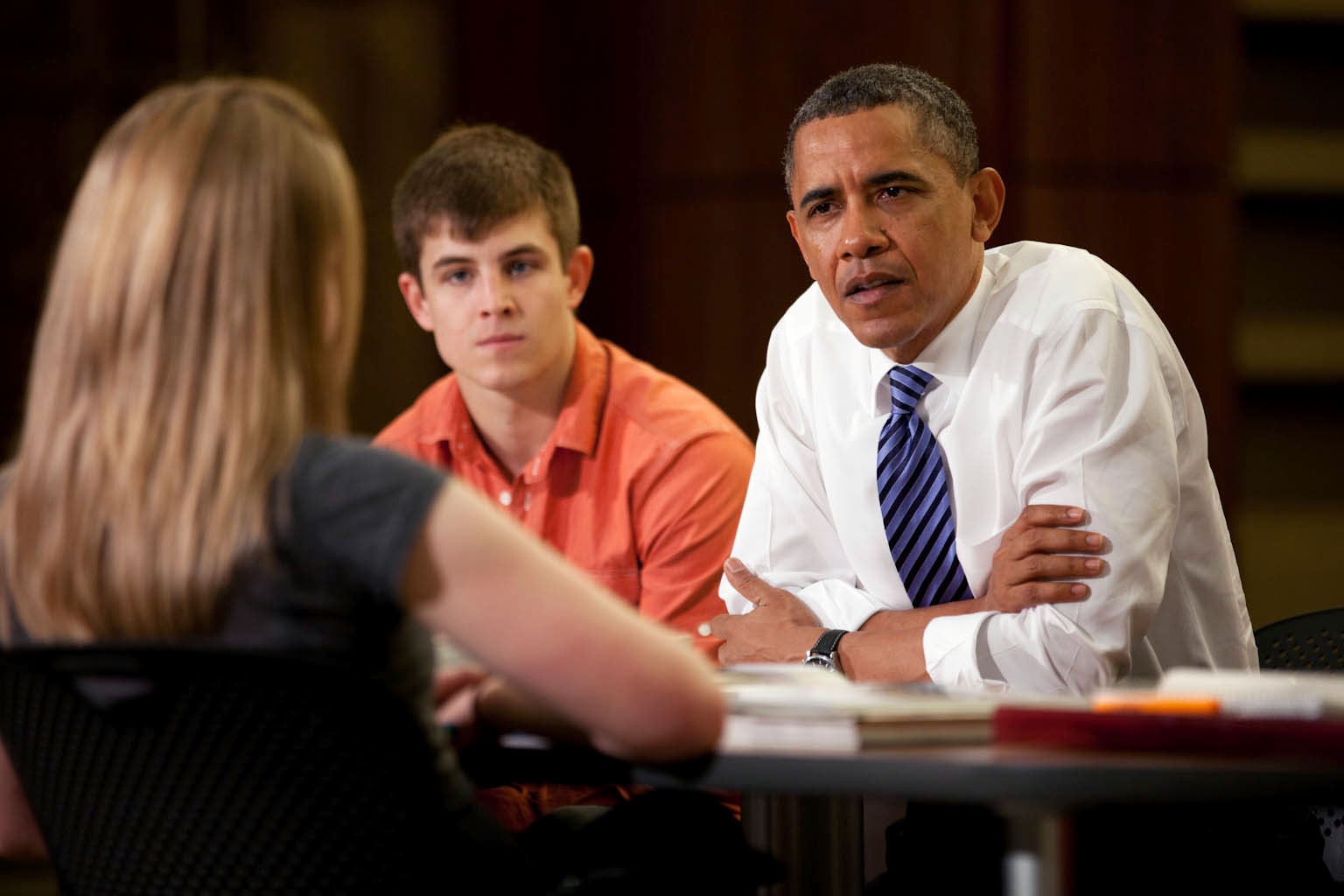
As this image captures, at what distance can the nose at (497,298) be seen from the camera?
2605 mm

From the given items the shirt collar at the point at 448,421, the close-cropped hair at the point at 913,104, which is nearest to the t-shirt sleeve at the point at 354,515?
the close-cropped hair at the point at 913,104

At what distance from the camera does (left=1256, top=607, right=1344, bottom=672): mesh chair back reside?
6.76 feet

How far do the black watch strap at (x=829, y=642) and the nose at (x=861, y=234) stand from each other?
566 millimetres

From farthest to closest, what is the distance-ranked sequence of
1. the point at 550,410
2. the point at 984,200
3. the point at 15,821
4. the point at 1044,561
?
1. the point at 550,410
2. the point at 984,200
3. the point at 1044,561
4. the point at 15,821

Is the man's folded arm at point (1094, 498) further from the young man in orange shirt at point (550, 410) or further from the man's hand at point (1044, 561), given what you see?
the young man in orange shirt at point (550, 410)

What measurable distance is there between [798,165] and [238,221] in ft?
4.34

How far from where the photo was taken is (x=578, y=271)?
2.84 meters

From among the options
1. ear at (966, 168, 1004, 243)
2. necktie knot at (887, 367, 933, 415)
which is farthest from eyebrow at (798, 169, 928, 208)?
necktie knot at (887, 367, 933, 415)

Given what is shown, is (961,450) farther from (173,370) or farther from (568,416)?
(173,370)

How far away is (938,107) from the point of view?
2.34 m

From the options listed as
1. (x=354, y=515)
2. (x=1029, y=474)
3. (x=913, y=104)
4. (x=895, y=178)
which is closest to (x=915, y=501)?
(x=1029, y=474)

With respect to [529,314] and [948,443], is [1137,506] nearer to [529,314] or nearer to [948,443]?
[948,443]

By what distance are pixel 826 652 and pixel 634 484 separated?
58cm

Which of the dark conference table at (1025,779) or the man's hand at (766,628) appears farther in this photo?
the man's hand at (766,628)
